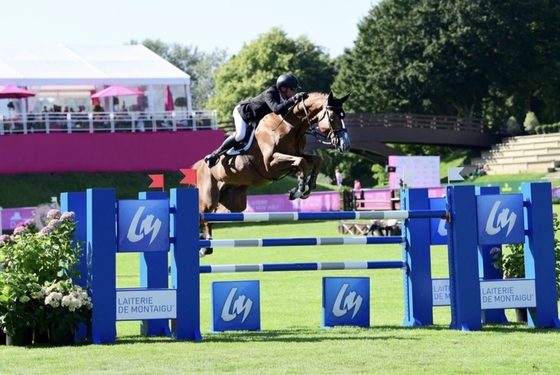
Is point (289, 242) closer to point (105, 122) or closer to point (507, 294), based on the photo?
point (507, 294)

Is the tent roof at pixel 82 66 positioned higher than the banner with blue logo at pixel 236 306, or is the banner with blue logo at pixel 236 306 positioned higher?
the tent roof at pixel 82 66

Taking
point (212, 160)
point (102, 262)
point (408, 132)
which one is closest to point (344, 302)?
point (102, 262)

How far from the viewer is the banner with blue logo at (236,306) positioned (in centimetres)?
896

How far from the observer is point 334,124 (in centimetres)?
1005

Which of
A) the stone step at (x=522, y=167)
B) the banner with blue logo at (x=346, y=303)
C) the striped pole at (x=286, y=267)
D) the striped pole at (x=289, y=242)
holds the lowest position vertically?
the banner with blue logo at (x=346, y=303)

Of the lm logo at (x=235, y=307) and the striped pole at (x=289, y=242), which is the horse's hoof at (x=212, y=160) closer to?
the striped pole at (x=289, y=242)

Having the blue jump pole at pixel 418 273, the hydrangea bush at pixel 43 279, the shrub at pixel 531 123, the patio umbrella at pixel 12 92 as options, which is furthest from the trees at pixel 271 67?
the hydrangea bush at pixel 43 279

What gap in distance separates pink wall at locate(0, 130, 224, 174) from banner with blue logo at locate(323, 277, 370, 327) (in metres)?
29.6

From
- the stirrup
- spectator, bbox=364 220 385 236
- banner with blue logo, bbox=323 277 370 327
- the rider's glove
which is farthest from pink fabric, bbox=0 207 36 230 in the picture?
banner with blue logo, bbox=323 277 370 327

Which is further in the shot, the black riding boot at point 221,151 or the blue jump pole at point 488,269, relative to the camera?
the black riding boot at point 221,151

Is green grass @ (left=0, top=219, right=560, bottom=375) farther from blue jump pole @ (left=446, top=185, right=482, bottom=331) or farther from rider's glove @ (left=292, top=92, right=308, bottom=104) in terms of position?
rider's glove @ (left=292, top=92, right=308, bottom=104)

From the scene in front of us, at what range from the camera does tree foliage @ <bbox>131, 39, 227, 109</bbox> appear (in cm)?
10356

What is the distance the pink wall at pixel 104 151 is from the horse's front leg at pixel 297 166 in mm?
28035

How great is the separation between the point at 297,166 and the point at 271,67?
58539mm
